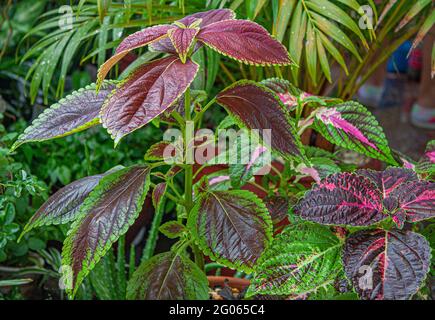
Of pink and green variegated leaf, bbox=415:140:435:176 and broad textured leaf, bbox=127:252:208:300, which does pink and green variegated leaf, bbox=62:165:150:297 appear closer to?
broad textured leaf, bbox=127:252:208:300

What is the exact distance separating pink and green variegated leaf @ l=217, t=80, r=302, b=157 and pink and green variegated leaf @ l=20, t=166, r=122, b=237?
218 millimetres

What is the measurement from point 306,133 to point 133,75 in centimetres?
75

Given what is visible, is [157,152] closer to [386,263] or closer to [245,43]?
[245,43]

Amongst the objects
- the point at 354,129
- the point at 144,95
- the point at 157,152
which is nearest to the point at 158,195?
the point at 157,152

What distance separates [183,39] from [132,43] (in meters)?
0.06

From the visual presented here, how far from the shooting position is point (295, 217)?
752 millimetres

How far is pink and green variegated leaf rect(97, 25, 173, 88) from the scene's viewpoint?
0.60 meters

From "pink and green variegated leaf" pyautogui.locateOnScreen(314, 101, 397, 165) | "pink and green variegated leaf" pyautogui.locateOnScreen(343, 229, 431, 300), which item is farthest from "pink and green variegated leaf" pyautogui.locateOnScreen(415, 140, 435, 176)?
"pink and green variegated leaf" pyautogui.locateOnScreen(343, 229, 431, 300)

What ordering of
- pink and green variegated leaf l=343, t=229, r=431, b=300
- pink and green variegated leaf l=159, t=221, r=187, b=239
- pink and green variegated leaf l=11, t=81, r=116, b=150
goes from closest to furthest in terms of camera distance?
1. pink and green variegated leaf l=343, t=229, r=431, b=300
2. pink and green variegated leaf l=11, t=81, r=116, b=150
3. pink and green variegated leaf l=159, t=221, r=187, b=239

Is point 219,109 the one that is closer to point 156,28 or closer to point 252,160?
point 252,160

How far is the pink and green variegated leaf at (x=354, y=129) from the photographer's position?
0.76 metres

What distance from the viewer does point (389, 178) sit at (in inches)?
27.5
